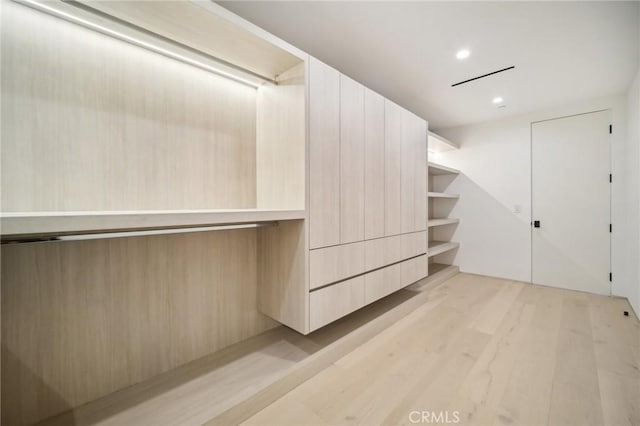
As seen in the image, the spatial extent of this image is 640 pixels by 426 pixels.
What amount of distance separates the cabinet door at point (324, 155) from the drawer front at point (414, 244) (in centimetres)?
110

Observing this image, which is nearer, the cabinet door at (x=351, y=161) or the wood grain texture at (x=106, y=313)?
the wood grain texture at (x=106, y=313)

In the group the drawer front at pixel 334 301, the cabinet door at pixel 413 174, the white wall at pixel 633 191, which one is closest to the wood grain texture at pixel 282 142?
the drawer front at pixel 334 301

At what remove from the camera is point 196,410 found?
4.19 feet

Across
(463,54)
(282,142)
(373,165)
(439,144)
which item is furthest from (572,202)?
(282,142)

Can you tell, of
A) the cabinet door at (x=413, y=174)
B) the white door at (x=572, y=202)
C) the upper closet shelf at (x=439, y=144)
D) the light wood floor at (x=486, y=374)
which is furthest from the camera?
Answer: the upper closet shelf at (x=439, y=144)

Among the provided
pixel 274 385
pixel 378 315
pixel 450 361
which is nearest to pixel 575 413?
pixel 450 361

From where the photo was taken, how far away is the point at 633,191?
2.65m

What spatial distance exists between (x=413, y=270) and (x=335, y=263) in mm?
1377

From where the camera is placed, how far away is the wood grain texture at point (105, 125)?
45.4 inches

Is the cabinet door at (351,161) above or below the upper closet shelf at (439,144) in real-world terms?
below

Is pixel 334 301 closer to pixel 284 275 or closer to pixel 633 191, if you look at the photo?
pixel 284 275

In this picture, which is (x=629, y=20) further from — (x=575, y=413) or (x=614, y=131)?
(x=575, y=413)

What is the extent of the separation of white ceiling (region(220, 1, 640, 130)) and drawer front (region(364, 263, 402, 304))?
79.1 inches

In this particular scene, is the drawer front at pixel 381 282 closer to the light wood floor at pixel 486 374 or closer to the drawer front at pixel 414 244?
the drawer front at pixel 414 244
